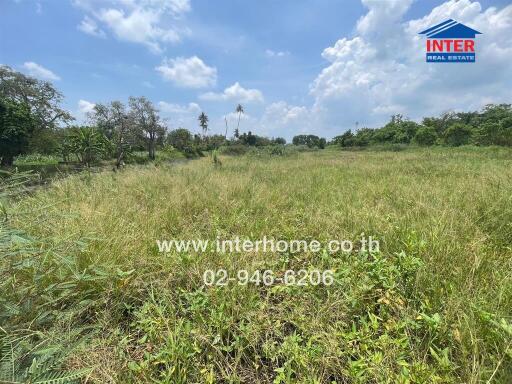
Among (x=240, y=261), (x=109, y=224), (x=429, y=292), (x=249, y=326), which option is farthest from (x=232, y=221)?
(x=429, y=292)

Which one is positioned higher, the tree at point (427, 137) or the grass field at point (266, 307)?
the tree at point (427, 137)

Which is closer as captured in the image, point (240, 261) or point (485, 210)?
point (240, 261)

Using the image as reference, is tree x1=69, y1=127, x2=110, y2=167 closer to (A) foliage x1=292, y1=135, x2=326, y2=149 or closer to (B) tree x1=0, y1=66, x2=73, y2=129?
(B) tree x1=0, y1=66, x2=73, y2=129

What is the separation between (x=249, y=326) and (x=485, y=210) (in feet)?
9.56

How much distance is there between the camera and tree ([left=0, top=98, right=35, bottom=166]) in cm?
1555

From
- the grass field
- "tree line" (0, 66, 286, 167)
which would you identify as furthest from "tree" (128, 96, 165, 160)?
the grass field

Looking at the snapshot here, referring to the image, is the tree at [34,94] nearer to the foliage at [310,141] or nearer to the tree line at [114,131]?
the tree line at [114,131]

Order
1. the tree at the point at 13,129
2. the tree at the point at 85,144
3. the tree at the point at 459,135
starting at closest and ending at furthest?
the tree at the point at 13,129, the tree at the point at 85,144, the tree at the point at 459,135

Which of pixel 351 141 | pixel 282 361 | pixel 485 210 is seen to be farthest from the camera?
pixel 351 141

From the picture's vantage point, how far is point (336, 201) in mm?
3605

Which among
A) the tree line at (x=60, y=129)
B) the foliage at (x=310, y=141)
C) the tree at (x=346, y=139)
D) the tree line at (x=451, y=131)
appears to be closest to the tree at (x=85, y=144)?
the tree line at (x=60, y=129)

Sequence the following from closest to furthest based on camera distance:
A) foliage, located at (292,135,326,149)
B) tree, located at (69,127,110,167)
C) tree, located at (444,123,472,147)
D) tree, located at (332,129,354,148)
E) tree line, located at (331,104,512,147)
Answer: tree, located at (69,127,110,167) < tree line, located at (331,104,512,147) < tree, located at (444,123,472,147) < tree, located at (332,129,354,148) < foliage, located at (292,135,326,149)

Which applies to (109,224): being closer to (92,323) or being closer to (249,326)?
(92,323)

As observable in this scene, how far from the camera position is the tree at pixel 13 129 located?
51.0 feet
